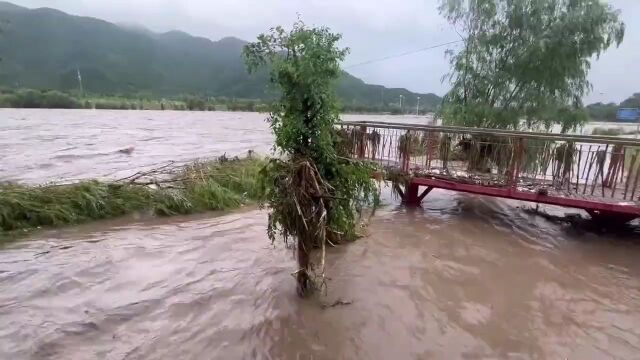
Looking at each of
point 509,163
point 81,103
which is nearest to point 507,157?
point 509,163

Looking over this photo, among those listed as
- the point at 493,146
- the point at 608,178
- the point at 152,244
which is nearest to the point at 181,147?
the point at 152,244

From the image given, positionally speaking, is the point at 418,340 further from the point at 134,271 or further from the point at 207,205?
the point at 207,205

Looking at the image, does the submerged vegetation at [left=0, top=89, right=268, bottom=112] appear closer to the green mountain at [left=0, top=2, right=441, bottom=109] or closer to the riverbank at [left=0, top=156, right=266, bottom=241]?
the green mountain at [left=0, top=2, right=441, bottom=109]

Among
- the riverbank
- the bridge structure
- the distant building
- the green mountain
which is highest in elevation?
the green mountain

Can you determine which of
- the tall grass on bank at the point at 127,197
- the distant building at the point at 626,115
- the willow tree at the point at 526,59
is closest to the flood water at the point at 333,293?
the tall grass on bank at the point at 127,197

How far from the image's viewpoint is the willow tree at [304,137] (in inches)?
208

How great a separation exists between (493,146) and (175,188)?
26.2 feet

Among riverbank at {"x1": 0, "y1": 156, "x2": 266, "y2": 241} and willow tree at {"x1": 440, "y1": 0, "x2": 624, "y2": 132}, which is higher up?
willow tree at {"x1": 440, "y1": 0, "x2": 624, "y2": 132}

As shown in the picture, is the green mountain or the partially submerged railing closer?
the partially submerged railing

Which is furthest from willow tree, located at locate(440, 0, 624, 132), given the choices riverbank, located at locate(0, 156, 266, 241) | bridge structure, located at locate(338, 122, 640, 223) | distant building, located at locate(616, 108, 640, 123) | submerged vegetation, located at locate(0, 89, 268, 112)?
submerged vegetation, located at locate(0, 89, 268, 112)

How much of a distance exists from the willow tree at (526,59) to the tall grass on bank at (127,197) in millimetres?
7708

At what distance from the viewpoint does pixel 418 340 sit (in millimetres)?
5137

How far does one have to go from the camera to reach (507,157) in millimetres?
9195

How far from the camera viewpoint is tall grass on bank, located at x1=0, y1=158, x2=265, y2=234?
916 centimetres
